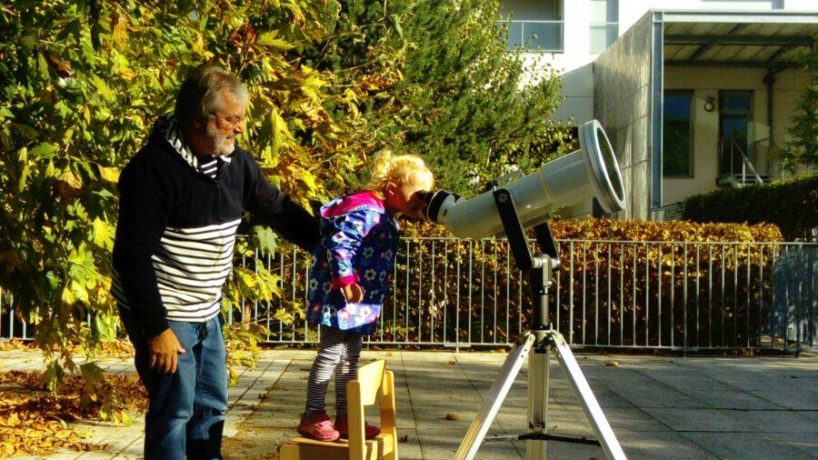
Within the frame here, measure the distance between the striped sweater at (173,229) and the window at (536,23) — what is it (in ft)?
68.9

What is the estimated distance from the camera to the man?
11.5ft

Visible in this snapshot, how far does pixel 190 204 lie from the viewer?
3.68 metres

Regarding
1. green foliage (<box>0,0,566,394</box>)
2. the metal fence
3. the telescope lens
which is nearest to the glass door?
the metal fence

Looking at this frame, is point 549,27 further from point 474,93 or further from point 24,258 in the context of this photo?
point 24,258

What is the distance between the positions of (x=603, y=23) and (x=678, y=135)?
4294mm

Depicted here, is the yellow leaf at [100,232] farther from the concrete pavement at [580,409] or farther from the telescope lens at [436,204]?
the telescope lens at [436,204]

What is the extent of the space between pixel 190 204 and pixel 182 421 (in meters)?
0.78

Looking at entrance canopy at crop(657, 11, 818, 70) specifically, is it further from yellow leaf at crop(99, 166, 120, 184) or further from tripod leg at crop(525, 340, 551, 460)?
tripod leg at crop(525, 340, 551, 460)

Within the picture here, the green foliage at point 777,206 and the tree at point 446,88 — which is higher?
the tree at point 446,88

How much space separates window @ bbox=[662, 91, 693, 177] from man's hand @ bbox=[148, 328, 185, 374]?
26.1 metres

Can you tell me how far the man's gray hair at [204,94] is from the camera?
3.64m

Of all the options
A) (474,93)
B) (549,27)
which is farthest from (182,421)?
(549,27)

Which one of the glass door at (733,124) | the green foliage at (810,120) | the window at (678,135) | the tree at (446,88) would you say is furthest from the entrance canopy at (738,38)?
the tree at (446,88)

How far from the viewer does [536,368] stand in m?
3.93
